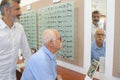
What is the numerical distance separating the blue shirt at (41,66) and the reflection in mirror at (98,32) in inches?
14.5

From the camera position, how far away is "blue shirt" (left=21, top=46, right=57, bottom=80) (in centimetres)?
137

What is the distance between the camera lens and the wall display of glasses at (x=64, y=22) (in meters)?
1.86

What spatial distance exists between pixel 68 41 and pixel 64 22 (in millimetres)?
195

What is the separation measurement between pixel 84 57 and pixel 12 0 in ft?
2.81

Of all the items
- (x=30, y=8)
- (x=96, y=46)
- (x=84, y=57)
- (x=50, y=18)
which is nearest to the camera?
(x=96, y=46)

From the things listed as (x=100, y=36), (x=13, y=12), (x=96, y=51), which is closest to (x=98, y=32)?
(x=100, y=36)

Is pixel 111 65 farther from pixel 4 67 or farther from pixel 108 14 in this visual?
pixel 4 67

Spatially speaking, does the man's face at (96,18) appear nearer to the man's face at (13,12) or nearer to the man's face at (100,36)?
the man's face at (100,36)

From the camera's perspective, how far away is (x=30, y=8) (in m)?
2.79

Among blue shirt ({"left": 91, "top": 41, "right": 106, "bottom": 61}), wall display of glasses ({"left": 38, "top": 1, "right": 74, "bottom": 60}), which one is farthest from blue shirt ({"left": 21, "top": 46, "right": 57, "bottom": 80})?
wall display of glasses ({"left": 38, "top": 1, "right": 74, "bottom": 60})

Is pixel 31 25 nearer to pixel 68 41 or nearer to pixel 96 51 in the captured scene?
pixel 68 41

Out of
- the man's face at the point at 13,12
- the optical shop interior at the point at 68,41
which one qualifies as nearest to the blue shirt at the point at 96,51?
the optical shop interior at the point at 68,41

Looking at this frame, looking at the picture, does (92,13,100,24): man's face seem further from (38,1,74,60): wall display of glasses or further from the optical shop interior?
(38,1,74,60): wall display of glasses

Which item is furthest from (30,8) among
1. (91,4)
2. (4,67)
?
(91,4)
